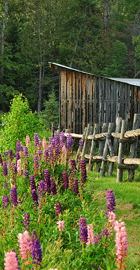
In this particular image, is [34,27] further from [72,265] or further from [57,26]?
[72,265]

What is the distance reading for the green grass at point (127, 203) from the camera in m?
4.77

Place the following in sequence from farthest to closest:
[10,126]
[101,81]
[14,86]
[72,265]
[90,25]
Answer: [90,25]
[14,86]
[101,81]
[10,126]
[72,265]

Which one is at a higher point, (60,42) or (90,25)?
(90,25)

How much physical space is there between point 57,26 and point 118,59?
270 inches

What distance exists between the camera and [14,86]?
28.8 m

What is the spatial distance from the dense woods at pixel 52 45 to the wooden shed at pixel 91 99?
1254 cm

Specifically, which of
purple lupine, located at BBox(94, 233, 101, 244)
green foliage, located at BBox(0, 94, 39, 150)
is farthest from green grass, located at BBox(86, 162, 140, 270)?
green foliage, located at BBox(0, 94, 39, 150)

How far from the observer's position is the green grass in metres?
4.77

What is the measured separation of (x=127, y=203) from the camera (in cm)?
662

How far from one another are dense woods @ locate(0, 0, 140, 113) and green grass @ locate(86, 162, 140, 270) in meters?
19.6

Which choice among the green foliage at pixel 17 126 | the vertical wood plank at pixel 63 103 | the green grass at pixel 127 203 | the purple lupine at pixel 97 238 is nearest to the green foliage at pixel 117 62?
the vertical wood plank at pixel 63 103

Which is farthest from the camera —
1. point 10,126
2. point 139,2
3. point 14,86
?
point 139,2

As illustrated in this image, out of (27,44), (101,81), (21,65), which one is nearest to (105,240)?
(101,81)

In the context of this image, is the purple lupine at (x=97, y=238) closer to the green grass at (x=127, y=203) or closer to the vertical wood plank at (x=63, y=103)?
the green grass at (x=127, y=203)
